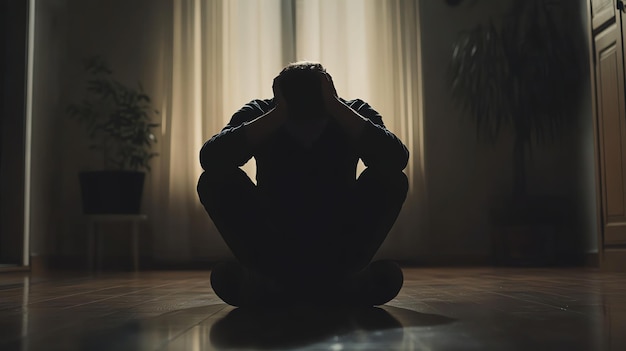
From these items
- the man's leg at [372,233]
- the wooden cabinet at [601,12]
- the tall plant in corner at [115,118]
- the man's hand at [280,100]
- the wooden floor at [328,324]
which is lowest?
the wooden floor at [328,324]

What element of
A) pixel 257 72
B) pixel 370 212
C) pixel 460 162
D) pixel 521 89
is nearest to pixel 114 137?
pixel 257 72

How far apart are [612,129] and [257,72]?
7.55ft

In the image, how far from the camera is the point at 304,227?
Result: 1642 millimetres

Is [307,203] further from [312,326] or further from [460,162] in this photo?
[460,162]

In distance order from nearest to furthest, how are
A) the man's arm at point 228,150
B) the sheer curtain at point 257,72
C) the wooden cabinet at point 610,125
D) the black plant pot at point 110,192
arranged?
→ 1. the man's arm at point 228,150
2. the wooden cabinet at point 610,125
3. the black plant pot at point 110,192
4. the sheer curtain at point 257,72

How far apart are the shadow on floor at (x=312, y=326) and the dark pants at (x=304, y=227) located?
0.35 feet

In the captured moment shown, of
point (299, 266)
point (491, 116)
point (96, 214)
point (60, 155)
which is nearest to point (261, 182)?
point (299, 266)

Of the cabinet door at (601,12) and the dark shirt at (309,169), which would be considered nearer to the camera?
the dark shirt at (309,169)

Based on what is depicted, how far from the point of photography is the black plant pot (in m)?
4.51

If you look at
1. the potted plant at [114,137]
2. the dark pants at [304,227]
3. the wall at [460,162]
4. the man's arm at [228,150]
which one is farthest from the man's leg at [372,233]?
the wall at [460,162]

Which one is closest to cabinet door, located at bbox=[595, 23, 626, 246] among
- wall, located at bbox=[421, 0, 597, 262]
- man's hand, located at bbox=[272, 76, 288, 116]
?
wall, located at bbox=[421, 0, 597, 262]

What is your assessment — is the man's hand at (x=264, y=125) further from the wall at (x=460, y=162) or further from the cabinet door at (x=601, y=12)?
the wall at (x=460, y=162)

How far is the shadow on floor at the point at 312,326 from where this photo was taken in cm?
113

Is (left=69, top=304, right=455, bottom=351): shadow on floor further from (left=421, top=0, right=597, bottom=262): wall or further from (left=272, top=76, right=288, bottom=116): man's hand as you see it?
(left=421, top=0, right=597, bottom=262): wall
